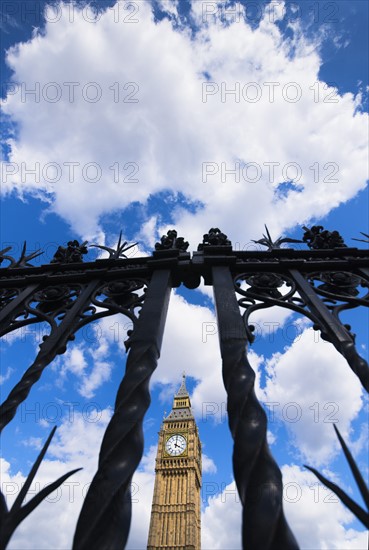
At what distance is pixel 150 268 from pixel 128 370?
69.6 inches

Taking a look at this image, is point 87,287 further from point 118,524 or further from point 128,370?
point 118,524

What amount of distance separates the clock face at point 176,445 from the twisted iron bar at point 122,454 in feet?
256

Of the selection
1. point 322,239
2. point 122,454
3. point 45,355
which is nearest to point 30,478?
point 122,454

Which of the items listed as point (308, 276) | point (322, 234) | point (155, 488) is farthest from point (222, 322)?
point (155, 488)

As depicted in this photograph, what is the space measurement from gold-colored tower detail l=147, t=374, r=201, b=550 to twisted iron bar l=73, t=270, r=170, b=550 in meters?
73.4

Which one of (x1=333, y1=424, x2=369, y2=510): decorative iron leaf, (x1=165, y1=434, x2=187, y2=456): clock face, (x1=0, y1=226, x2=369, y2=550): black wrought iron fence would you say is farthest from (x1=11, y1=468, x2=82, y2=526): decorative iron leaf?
(x1=165, y1=434, x2=187, y2=456): clock face

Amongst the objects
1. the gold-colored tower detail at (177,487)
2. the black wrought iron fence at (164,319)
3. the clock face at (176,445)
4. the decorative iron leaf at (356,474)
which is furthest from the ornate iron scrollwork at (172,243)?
the clock face at (176,445)

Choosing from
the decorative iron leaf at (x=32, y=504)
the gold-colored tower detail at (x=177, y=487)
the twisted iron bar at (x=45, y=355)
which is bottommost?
the decorative iron leaf at (x=32, y=504)

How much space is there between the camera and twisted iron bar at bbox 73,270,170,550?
1879mm

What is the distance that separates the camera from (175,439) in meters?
75.8

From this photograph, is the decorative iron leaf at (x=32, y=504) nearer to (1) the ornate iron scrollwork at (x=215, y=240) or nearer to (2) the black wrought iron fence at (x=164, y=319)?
(2) the black wrought iron fence at (x=164, y=319)

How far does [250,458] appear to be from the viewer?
219 centimetres

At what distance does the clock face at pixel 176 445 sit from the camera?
74312 millimetres

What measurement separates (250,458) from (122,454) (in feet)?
2.39
